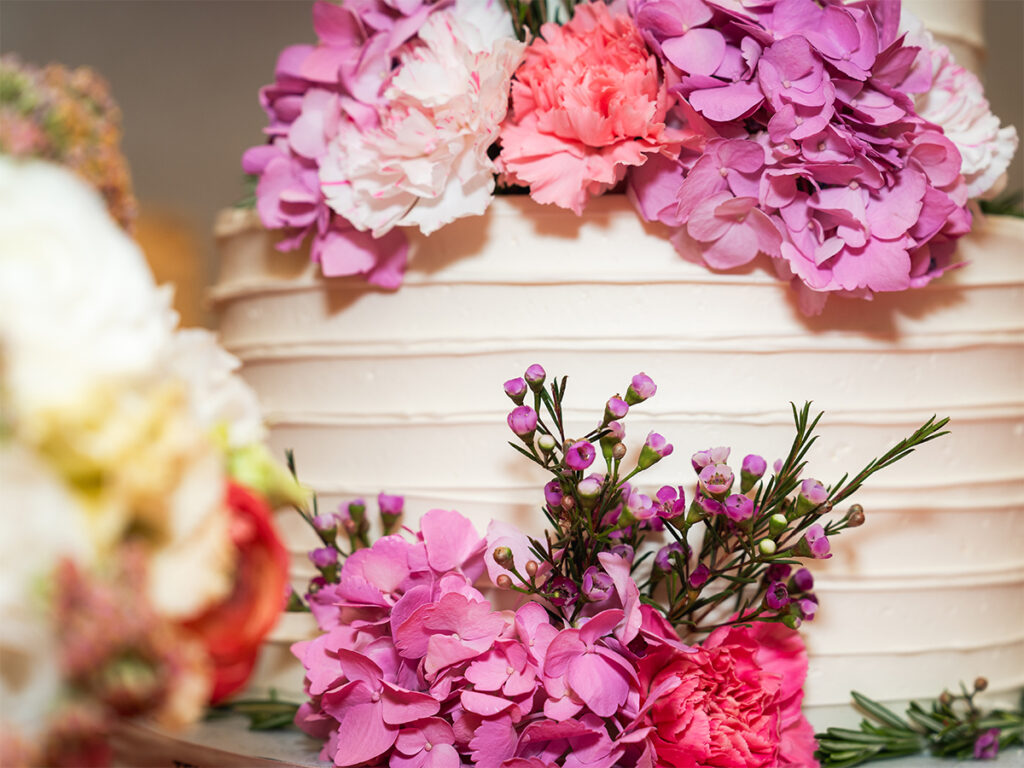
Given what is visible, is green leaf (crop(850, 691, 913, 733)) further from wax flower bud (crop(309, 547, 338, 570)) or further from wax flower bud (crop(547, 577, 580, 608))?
wax flower bud (crop(309, 547, 338, 570))

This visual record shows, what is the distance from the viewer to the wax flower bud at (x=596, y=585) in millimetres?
754

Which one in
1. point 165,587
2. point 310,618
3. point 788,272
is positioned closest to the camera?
point 165,587

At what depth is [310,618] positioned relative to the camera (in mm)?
986

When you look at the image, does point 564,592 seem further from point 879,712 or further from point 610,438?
point 879,712

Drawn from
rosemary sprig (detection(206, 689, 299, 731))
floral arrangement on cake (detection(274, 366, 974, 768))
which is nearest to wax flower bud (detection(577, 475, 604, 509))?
floral arrangement on cake (detection(274, 366, 974, 768))

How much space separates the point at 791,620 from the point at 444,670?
1.01 ft

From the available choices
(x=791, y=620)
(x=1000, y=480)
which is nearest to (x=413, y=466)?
(x=791, y=620)

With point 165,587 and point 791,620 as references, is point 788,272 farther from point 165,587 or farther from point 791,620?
point 165,587

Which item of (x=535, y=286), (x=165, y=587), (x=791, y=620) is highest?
(x=535, y=286)

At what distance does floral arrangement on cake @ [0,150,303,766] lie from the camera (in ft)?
1.29

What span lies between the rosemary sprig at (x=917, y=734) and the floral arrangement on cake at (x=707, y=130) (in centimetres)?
41

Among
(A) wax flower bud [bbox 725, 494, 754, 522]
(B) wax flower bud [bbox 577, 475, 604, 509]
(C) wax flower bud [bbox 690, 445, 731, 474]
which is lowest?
(A) wax flower bud [bbox 725, 494, 754, 522]

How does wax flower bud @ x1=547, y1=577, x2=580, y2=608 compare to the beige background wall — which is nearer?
wax flower bud @ x1=547, y1=577, x2=580, y2=608

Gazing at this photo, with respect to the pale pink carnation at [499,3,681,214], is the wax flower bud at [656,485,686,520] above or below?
below
